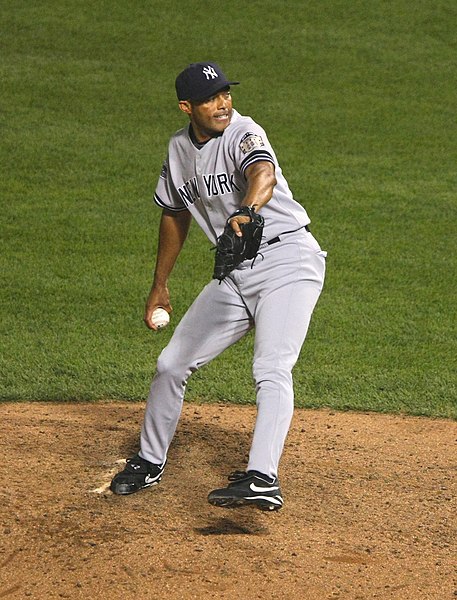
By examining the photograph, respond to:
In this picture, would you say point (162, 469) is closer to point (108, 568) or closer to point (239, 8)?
point (108, 568)

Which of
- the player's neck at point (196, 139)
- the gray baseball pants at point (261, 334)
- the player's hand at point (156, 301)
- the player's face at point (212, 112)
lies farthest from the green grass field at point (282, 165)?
the player's face at point (212, 112)

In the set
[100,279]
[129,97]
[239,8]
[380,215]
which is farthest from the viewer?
[239,8]

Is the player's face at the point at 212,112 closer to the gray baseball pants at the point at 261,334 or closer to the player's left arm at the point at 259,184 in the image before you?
the player's left arm at the point at 259,184

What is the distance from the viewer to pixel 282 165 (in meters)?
12.3

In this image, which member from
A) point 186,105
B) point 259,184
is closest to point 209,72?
point 186,105

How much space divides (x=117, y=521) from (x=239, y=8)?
14.3m

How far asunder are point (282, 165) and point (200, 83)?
24.7 ft

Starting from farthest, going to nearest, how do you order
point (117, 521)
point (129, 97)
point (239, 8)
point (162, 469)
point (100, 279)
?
point (239, 8)
point (129, 97)
point (100, 279)
point (162, 469)
point (117, 521)

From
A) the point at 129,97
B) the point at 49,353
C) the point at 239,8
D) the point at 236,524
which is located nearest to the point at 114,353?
the point at 49,353

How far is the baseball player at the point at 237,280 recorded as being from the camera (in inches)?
185

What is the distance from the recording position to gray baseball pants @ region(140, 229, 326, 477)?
4.68 metres

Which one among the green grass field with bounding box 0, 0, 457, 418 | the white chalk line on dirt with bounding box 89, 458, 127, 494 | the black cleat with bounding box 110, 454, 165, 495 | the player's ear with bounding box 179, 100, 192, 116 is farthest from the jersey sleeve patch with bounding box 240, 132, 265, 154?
Answer: the green grass field with bounding box 0, 0, 457, 418

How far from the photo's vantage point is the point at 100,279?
366 inches

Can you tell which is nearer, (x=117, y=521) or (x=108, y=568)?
(x=108, y=568)
